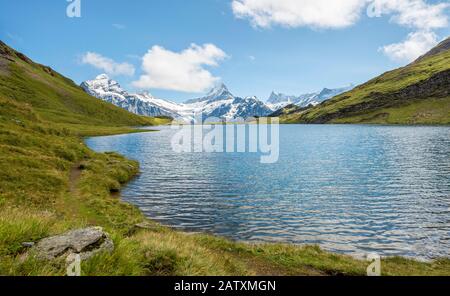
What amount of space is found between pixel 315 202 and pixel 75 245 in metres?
31.1

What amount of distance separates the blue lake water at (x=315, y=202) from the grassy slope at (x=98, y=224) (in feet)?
13.5

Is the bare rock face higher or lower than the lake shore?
higher

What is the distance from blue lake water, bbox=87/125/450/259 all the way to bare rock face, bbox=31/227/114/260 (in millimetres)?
17218

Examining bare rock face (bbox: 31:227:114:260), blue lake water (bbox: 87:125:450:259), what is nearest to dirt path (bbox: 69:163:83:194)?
blue lake water (bbox: 87:125:450:259)

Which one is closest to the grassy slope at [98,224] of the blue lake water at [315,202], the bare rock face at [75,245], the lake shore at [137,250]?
the lake shore at [137,250]

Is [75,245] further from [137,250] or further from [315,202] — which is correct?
[315,202]

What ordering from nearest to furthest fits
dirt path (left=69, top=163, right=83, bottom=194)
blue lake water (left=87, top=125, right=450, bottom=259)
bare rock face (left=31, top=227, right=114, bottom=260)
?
bare rock face (left=31, top=227, right=114, bottom=260)
blue lake water (left=87, top=125, right=450, bottom=259)
dirt path (left=69, top=163, right=83, bottom=194)

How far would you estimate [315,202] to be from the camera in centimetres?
3703

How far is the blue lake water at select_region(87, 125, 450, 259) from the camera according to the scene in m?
26.2

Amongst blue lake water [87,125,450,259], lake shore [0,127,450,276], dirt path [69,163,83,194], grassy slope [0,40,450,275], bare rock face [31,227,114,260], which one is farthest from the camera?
dirt path [69,163,83,194]

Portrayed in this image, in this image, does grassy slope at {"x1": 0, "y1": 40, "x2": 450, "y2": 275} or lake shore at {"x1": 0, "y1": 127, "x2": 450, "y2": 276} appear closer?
lake shore at {"x1": 0, "y1": 127, "x2": 450, "y2": 276}

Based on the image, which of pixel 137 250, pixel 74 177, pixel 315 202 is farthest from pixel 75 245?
pixel 74 177

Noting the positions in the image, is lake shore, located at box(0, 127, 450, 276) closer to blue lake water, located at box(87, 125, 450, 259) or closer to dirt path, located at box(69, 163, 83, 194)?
dirt path, located at box(69, 163, 83, 194)
